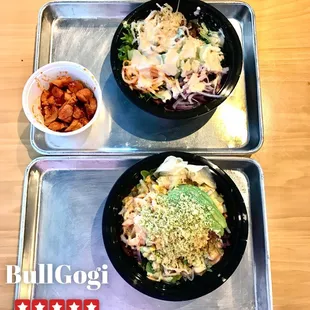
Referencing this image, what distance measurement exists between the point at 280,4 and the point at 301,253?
0.74 meters

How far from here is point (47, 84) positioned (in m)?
1.23

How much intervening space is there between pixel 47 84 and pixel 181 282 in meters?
0.63

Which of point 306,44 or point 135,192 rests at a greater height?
point 306,44

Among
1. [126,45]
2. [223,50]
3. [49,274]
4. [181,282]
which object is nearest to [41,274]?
[49,274]

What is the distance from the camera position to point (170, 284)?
3.47 ft

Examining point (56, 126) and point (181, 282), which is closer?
point (181, 282)

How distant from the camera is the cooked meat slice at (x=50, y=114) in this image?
1195mm

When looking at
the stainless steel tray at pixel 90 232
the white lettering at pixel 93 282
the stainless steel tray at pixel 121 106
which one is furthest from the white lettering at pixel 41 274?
the stainless steel tray at pixel 121 106

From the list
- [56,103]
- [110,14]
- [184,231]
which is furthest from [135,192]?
[110,14]

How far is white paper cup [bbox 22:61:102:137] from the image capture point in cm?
117

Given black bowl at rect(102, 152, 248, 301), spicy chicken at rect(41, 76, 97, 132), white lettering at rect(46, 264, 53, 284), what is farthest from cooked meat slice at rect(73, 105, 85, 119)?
white lettering at rect(46, 264, 53, 284)

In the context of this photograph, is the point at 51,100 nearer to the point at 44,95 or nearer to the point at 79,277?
the point at 44,95

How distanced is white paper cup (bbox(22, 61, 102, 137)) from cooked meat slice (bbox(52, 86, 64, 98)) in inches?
1.1

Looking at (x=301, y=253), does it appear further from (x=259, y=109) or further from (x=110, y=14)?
(x=110, y=14)
